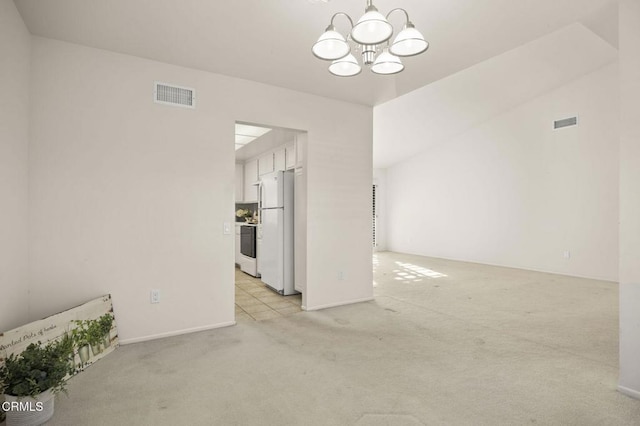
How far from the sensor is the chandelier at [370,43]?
5.75 ft

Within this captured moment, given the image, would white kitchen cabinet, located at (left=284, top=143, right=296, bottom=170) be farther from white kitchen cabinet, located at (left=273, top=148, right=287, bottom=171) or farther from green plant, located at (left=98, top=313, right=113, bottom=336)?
green plant, located at (left=98, top=313, right=113, bottom=336)

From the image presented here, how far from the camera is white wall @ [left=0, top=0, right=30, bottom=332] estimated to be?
2186mm

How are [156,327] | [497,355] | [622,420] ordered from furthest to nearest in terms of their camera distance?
[156,327], [497,355], [622,420]

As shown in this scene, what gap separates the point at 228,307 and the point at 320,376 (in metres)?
1.47

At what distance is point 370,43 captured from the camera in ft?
5.90

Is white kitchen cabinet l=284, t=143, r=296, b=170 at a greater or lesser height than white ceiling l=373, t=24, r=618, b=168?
lesser

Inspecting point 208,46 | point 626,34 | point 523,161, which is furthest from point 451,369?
point 523,161

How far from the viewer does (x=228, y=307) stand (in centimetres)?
347

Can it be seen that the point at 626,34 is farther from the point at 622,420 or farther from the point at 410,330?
the point at 410,330

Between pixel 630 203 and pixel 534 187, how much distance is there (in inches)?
197

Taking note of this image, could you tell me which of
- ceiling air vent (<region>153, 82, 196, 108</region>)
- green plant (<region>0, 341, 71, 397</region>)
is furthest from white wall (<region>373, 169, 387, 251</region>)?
green plant (<region>0, 341, 71, 397</region>)

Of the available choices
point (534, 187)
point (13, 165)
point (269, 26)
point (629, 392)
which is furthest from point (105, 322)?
point (534, 187)

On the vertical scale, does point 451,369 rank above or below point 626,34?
below

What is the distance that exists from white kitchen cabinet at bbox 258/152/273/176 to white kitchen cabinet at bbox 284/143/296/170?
793mm
